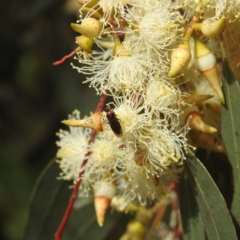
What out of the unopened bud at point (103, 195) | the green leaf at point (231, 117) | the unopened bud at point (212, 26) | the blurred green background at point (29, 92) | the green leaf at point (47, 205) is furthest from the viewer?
the blurred green background at point (29, 92)

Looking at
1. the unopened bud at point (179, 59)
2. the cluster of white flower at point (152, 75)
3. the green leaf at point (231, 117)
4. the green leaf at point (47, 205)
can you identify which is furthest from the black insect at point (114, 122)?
the green leaf at point (47, 205)

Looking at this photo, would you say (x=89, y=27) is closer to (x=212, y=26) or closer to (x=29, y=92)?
(x=212, y=26)

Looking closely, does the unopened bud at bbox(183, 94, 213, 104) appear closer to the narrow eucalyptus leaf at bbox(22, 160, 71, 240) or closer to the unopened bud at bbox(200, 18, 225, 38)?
the unopened bud at bbox(200, 18, 225, 38)

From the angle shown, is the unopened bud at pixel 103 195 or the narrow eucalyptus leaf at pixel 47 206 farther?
the narrow eucalyptus leaf at pixel 47 206

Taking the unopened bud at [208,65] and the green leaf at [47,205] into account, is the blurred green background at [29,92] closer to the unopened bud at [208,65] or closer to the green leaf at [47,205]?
the green leaf at [47,205]

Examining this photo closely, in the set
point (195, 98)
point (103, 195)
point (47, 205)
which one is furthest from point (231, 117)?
point (47, 205)

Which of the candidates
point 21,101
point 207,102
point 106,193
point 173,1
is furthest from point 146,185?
point 21,101

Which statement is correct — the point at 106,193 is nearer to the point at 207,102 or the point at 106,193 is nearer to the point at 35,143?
the point at 207,102
